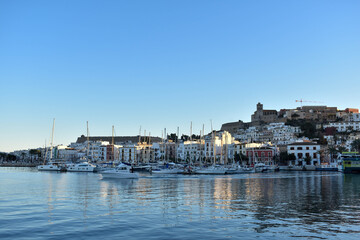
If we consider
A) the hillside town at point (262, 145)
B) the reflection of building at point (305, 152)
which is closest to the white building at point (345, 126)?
the hillside town at point (262, 145)

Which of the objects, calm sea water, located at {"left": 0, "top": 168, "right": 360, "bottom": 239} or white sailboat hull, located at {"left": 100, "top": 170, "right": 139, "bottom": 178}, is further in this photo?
white sailboat hull, located at {"left": 100, "top": 170, "right": 139, "bottom": 178}

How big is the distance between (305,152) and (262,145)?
57.5 feet

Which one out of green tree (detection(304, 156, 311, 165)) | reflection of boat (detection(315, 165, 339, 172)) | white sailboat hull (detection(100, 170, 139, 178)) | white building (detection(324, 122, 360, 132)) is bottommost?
reflection of boat (detection(315, 165, 339, 172))

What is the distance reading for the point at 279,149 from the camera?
12938 centimetres

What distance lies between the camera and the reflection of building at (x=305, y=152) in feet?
381

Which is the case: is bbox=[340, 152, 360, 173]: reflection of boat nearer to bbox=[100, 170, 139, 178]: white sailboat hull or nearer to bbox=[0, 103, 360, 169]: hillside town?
bbox=[0, 103, 360, 169]: hillside town

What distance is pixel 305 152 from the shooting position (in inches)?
4614

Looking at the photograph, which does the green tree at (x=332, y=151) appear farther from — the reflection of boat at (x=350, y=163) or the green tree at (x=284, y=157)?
the reflection of boat at (x=350, y=163)

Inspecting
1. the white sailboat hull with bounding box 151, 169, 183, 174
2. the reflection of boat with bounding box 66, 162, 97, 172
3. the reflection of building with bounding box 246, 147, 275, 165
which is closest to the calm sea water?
the white sailboat hull with bounding box 151, 169, 183, 174

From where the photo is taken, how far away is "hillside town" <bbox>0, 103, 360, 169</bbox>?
118 meters

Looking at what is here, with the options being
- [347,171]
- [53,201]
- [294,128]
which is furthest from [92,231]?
[294,128]

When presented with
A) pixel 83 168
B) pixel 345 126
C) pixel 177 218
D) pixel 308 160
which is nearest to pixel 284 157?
pixel 308 160

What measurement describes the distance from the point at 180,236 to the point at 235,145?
114315 millimetres

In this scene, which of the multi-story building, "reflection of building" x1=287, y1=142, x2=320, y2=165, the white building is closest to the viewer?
"reflection of building" x1=287, y1=142, x2=320, y2=165
